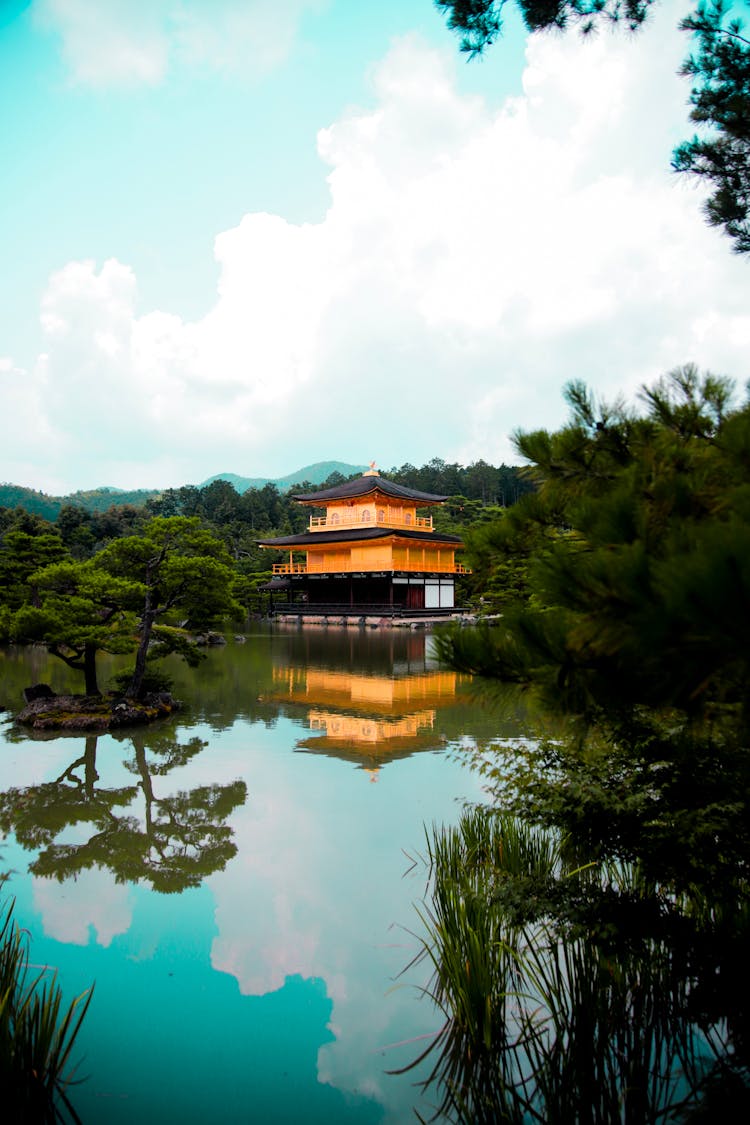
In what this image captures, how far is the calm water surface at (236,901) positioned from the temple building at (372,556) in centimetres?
1749

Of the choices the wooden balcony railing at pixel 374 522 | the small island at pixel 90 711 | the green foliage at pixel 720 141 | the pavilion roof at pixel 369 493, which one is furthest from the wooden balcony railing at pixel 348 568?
the green foliage at pixel 720 141

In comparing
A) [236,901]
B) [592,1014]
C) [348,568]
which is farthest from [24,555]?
[592,1014]

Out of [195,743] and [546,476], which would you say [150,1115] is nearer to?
[546,476]

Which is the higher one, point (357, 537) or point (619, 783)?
point (357, 537)

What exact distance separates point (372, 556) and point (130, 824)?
70.0ft

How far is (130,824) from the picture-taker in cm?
490

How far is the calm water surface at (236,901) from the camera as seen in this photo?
239cm

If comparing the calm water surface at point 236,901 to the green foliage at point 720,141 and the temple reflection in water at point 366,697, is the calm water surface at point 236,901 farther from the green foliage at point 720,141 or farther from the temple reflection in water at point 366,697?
the green foliage at point 720,141

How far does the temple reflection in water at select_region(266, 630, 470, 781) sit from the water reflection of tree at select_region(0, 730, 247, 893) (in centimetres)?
152

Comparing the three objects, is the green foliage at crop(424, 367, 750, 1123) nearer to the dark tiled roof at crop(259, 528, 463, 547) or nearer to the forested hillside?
the forested hillside

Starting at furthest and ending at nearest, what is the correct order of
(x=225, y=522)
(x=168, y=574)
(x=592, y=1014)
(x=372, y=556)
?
(x=225, y=522), (x=372, y=556), (x=168, y=574), (x=592, y=1014)

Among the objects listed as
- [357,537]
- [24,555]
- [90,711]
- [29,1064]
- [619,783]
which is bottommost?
[90,711]

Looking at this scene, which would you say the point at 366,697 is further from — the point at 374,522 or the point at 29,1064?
the point at 374,522

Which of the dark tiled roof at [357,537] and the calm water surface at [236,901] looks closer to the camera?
the calm water surface at [236,901]
